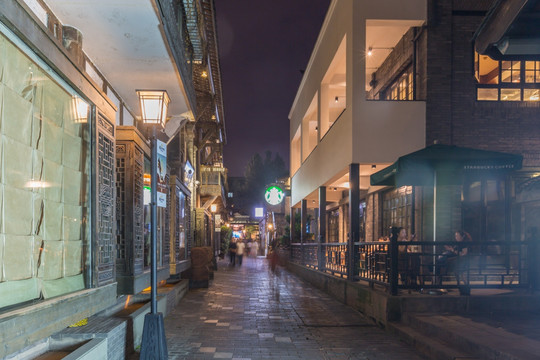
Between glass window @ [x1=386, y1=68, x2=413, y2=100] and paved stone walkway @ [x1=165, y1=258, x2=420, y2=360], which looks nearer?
paved stone walkway @ [x1=165, y1=258, x2=420, y2=360]

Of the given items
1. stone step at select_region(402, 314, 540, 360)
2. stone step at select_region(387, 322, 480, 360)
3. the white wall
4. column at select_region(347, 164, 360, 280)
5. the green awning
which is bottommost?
stone step at select_region(387, 322, 480, 360)

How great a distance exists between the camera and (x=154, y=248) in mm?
6391

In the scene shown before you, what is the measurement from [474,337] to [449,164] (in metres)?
4.33

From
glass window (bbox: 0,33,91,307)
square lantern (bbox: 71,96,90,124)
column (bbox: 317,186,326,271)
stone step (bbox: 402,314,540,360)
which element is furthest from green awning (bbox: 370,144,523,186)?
column (bbox: 317,186,326,271)

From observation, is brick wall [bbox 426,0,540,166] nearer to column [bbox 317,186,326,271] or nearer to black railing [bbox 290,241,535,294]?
black railing [bbox 290,241,535,294]

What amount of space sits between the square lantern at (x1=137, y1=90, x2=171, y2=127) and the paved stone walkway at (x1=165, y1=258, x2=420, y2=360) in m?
3.77

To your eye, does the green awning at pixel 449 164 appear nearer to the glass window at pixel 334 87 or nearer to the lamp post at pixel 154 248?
the lamp post at pixel 154 248

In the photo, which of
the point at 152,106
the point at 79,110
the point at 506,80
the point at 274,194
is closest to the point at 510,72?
the point at 506,80

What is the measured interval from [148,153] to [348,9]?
8290 millimetres

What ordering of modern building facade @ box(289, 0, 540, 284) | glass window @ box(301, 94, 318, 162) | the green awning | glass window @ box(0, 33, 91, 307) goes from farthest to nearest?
glass window @ box(301, 94, 318, 162) → modern building facade @ box(289, 0, 540, 284) → the green awning → glass window @ box(0, 33, 91, 307)

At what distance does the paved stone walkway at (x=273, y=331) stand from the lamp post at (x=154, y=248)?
1097 mm

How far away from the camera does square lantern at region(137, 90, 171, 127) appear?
297 inches

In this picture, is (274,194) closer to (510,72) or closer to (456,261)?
(510,72)

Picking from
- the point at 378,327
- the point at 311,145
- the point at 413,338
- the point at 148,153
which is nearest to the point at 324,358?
the point at 413,338
